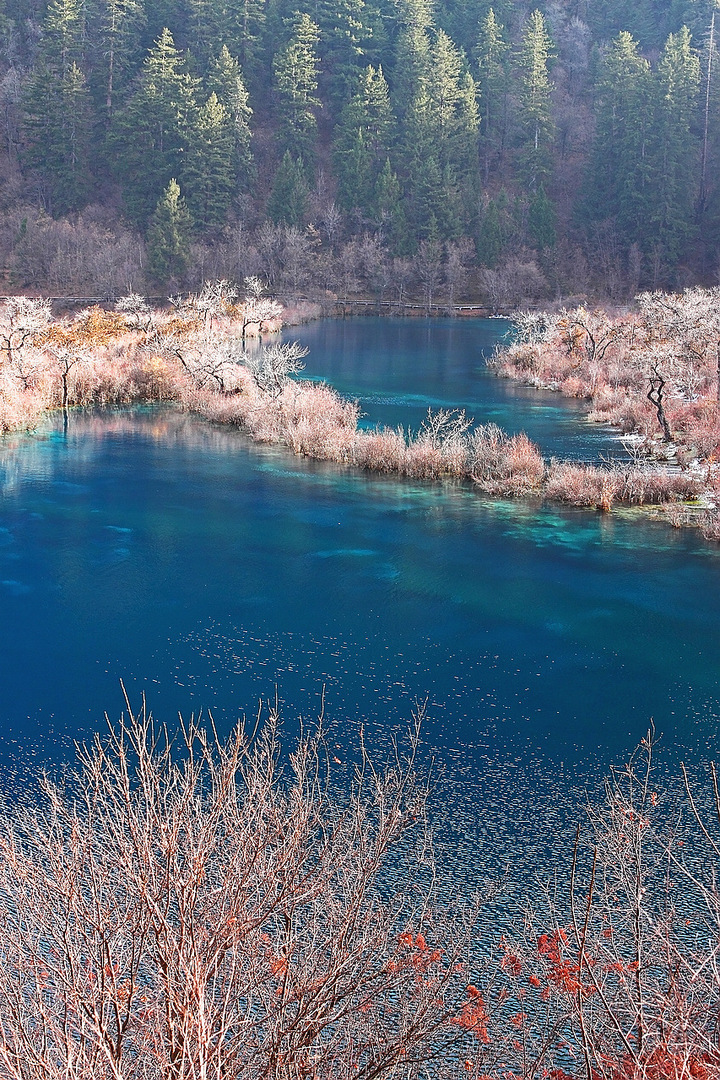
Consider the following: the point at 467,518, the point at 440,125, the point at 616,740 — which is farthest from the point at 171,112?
the point at 616,740

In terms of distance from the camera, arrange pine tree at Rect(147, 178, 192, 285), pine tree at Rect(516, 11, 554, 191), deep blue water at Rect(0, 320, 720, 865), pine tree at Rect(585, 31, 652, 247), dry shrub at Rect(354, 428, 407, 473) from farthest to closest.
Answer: pine tree at Rect(516, 11, 554, 191)
pine tree at Rect(585, 31, 652, 247)
pine tree at Rect(147, 178, 192, 285)
dry shrub at Rect(354, 428, 407, 473)
deep blue water at Rect(0, 320, 720, 865)

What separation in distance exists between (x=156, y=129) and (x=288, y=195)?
13.4m

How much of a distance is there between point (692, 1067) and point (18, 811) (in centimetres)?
818

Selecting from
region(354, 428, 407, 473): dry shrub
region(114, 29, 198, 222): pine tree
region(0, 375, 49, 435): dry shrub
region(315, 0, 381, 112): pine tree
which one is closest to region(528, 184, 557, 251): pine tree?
region(315, 0, 381, 112): pine tree

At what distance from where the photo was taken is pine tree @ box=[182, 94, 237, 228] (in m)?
83.6

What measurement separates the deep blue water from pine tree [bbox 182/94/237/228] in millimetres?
58705

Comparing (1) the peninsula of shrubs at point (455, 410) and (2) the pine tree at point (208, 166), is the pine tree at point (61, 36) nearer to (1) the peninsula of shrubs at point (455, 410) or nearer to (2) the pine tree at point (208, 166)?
(2) the pine tree at point (208, 166)

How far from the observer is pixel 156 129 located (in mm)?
87562

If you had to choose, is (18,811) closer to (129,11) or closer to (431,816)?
(431,816)

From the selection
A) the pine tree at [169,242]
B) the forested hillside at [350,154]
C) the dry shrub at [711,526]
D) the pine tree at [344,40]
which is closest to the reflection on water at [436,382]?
the dry shrub at [711,526]

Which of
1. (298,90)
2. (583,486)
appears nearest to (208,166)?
(298,90)

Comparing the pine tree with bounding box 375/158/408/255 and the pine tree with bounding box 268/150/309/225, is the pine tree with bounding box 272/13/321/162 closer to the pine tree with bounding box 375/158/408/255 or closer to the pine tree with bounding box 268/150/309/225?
the pine tree with bounding box 268/150/309/225

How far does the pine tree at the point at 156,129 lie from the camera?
280 ft

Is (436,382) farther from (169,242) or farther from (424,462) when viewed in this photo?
(169,242)
